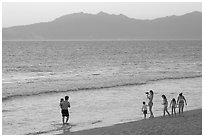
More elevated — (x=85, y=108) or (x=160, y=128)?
(x=85, y=108)

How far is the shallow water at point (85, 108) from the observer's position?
16.9 m

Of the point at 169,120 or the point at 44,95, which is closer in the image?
the point at 169,120

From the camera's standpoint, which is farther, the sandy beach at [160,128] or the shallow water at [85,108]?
the shallow water at [85,108]

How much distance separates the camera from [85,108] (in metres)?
21.5

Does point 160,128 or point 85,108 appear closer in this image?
point 160,128

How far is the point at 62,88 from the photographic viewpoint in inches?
1234

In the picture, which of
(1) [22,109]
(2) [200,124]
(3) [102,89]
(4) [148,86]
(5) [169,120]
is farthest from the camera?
(4) [148,86]

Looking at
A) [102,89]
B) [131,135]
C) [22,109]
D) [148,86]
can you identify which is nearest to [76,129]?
[131,135]

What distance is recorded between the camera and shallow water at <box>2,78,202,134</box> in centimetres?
1694

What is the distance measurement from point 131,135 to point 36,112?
857cm

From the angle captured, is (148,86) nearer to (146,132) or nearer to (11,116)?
(11,116)

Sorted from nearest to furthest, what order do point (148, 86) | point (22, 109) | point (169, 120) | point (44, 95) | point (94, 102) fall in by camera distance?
point (169, 120) < point (22, 109) < point (94, 102) < point (44, 95) < point (148, 86)

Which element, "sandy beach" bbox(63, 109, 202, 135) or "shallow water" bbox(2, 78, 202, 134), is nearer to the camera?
"sandy beach" bbox(63, 109, 202, 135)

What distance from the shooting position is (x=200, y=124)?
1435 cm
